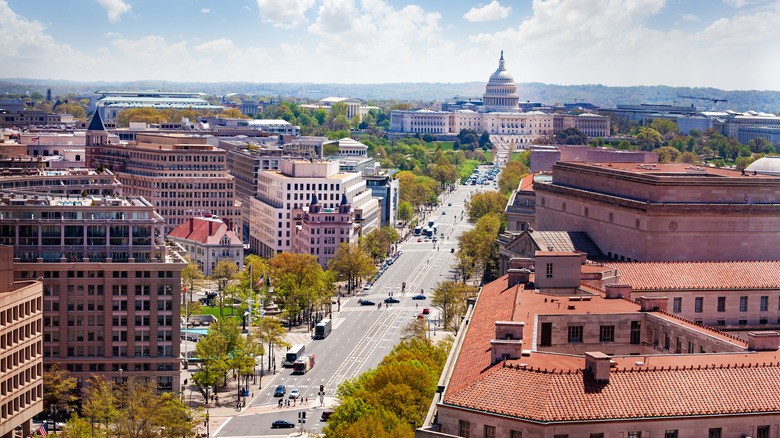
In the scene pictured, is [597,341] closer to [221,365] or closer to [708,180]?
[708,180]

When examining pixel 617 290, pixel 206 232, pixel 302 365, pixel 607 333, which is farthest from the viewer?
pixel 206 232

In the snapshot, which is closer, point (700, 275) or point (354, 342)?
point (700, 275)

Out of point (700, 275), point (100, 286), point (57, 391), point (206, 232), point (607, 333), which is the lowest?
point (57, 391)

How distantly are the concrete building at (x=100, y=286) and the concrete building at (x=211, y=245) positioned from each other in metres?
67.5

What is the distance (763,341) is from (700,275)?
2566 centimetres

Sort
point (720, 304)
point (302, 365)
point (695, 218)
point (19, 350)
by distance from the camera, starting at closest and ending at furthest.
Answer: point (19, 350), point (720, 304), point (695, 218), point (302, 365)

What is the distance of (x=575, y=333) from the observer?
67.1 metres

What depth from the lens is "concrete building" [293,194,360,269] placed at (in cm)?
Result: 17925

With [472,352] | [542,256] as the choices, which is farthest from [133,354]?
[472,352]

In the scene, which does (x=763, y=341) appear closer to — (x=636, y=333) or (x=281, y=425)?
(x=636, y=333)

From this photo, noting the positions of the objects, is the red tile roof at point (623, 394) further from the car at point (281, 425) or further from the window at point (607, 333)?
the car at point (281, 425)

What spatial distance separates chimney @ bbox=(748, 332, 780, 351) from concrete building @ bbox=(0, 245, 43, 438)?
5006 centimetres

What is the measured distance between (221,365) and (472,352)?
52607mm

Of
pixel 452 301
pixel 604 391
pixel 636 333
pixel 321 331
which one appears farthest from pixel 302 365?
pixel 604 391
